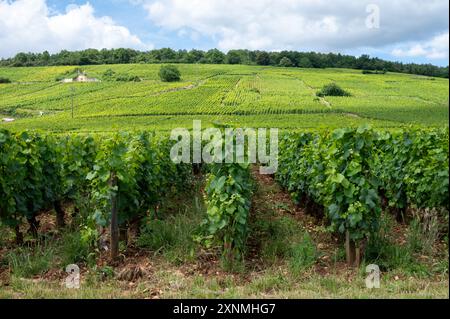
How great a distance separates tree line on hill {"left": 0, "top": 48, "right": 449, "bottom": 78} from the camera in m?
112

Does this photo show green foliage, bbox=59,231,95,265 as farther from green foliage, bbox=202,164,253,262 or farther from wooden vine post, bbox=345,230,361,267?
wooden vine post, bbox=345,230,361,267

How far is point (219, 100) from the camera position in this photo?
67000 millimetres

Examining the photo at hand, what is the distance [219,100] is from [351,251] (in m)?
61.7

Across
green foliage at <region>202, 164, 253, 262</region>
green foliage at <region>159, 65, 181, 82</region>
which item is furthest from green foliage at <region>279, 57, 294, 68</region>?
green foliage at <region>202, 164, 253, 262</region>

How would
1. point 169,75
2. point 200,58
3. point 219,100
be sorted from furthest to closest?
point 200,58, point 169,75, point 219,100

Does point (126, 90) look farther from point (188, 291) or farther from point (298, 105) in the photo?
point (188, 291)

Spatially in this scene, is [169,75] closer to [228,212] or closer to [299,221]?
[299,221]

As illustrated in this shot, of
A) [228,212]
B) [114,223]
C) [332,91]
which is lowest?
[114,223]

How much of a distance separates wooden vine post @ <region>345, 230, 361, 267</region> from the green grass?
103ft

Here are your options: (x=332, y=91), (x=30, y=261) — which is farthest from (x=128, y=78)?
(x=30, y=261)

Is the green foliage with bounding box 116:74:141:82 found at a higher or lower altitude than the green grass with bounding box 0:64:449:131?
higher

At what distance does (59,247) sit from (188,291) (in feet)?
8.56
